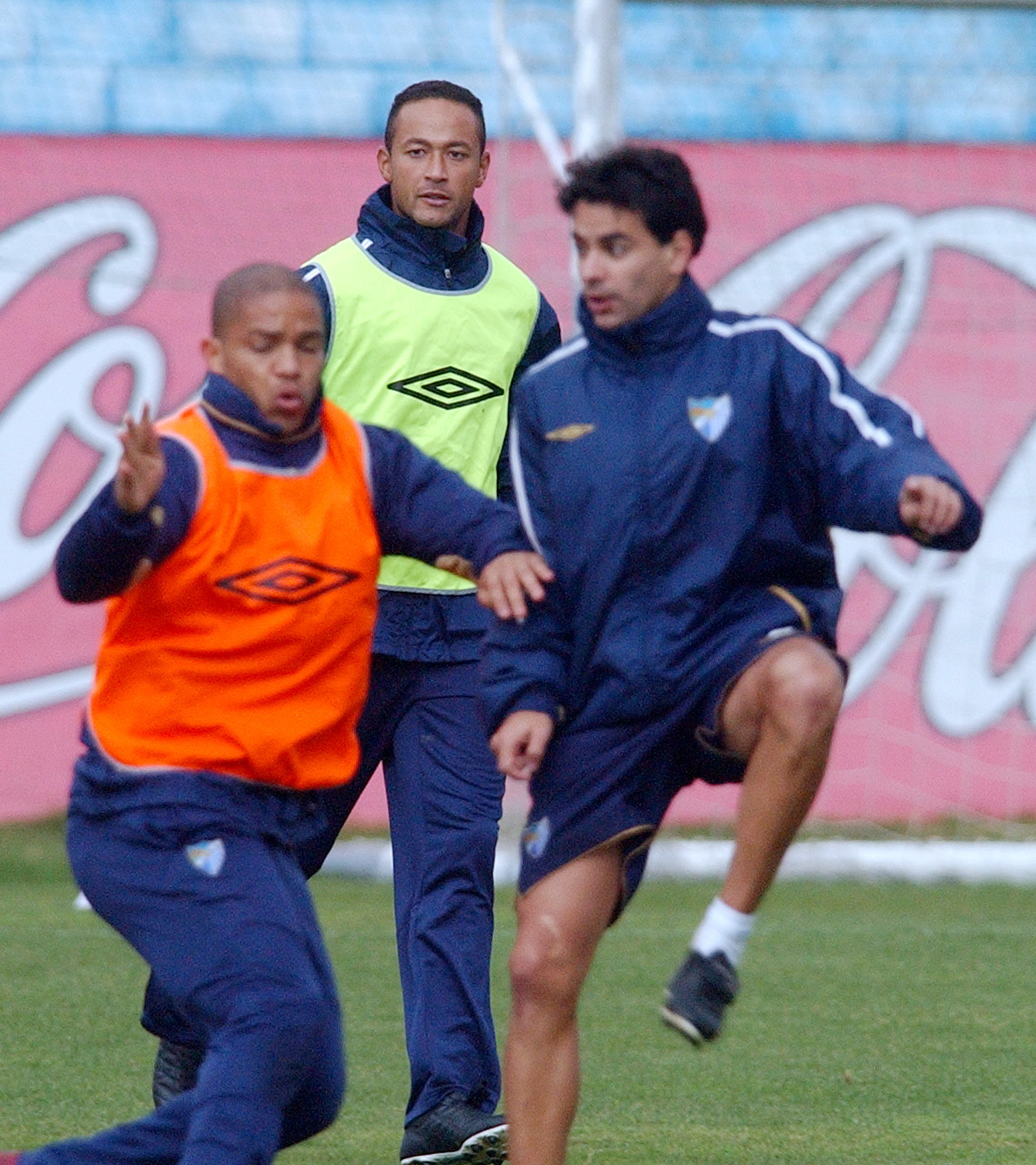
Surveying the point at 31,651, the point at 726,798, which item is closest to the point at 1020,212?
the point at 726,798

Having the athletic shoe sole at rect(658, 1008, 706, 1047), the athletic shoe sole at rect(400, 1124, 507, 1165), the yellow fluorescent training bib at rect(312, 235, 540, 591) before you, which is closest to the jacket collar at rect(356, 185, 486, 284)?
the yellow fluorescent training bib at rect(312, 235, 540, 591)

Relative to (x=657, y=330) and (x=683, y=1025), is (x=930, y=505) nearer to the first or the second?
(x=657, y=330)

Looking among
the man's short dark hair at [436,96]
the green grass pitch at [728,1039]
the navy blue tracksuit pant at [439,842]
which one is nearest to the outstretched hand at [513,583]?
the navy blue tracksuit pant at [439,842]

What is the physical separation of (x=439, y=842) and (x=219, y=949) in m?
1.42

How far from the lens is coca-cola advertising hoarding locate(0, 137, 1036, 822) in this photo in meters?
10.4

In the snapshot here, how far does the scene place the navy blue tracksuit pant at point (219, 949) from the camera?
11.8 feet

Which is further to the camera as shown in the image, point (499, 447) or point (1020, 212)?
point (1020, 212)

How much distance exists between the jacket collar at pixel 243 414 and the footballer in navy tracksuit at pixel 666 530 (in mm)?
468

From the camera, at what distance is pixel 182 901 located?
3723 mm

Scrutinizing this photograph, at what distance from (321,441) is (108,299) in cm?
680

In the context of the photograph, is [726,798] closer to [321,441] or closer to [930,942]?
[930,942]

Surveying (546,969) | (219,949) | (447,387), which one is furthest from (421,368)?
(219,949)

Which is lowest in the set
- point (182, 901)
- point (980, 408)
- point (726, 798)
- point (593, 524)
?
point (726, 798)

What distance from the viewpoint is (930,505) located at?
3879 millimetres
